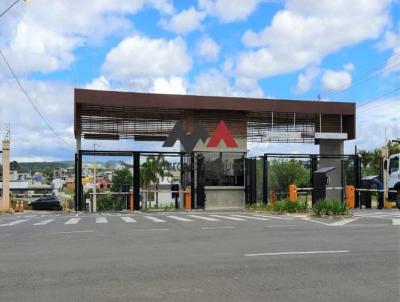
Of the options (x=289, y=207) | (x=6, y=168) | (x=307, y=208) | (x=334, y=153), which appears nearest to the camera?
(x=289, y=207)

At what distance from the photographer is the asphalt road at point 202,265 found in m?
7.60

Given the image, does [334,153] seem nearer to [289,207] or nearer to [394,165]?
[394,165]

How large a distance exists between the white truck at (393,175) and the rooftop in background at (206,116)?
650cm

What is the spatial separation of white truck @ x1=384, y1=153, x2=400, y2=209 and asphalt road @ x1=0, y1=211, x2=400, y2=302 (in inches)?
495

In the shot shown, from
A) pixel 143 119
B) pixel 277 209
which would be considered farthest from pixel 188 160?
pixel 277 209

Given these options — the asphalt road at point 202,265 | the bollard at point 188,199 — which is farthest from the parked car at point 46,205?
the asphalt road at point 202,265

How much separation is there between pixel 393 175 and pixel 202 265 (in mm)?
20908

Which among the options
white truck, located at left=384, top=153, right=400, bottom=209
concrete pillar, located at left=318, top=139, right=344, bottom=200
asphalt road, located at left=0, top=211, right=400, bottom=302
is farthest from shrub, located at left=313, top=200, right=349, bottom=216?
concrete pillar, located at left=318, top=139, right=344, bottom=200

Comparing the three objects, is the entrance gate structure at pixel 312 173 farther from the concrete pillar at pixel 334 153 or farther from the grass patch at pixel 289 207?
the grass patch at pixel 289 207

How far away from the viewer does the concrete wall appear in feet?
110

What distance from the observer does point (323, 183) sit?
25562 millimetres

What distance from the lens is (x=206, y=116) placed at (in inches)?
1320

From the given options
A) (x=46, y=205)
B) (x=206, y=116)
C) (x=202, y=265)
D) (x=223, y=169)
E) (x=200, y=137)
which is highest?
(x=206, y=116)

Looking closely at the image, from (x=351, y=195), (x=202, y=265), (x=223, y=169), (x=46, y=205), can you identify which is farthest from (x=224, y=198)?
(x=202, y=265)
